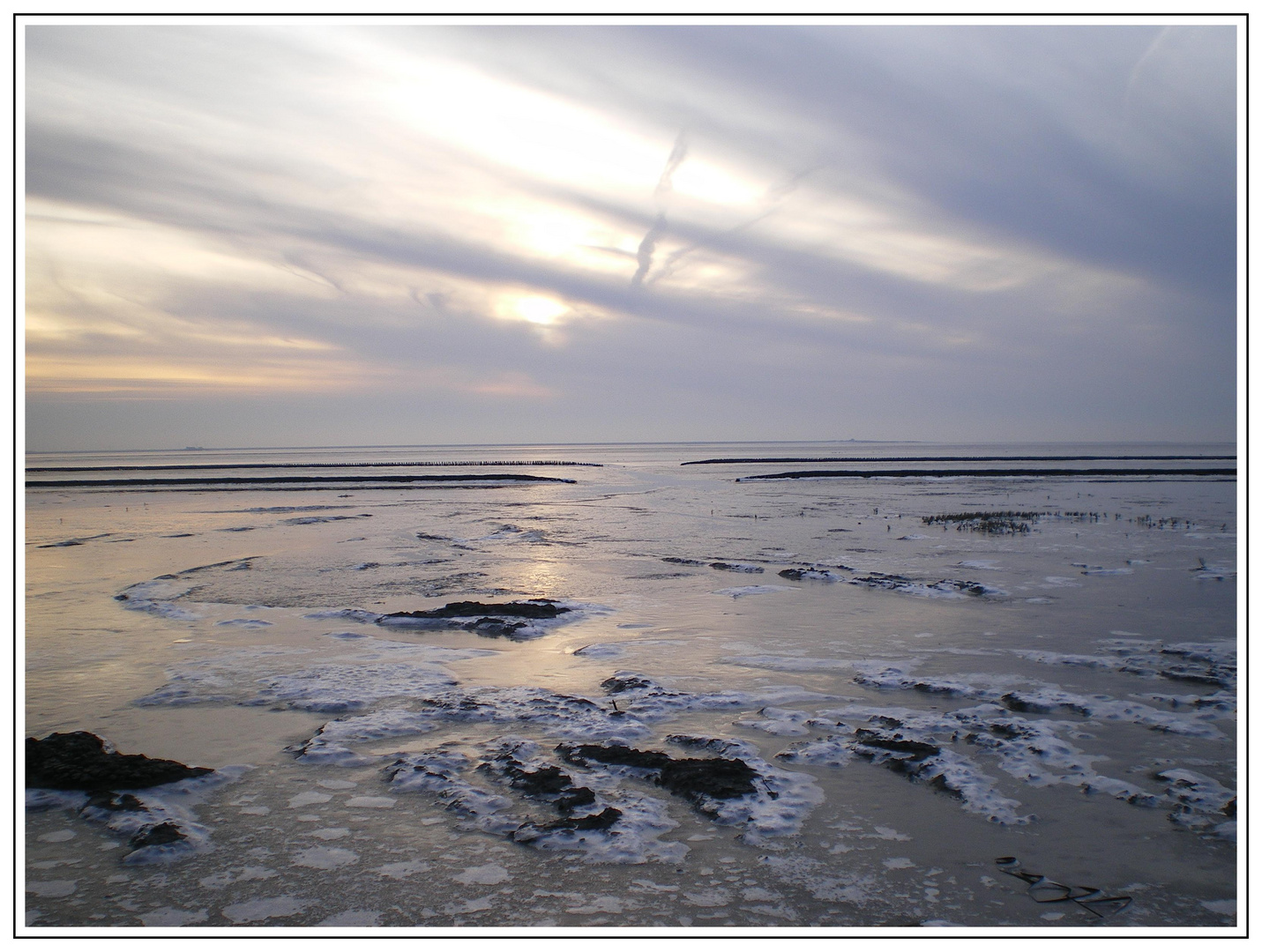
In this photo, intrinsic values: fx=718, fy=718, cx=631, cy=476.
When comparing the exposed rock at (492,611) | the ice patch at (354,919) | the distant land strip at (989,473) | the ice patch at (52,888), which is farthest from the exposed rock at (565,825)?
the distant land strip at (989,473)

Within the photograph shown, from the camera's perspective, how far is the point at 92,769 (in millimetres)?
6832

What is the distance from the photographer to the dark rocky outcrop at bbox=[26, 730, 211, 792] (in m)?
6.62

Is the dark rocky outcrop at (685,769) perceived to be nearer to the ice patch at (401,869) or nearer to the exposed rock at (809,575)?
the ice patch at (401,869)

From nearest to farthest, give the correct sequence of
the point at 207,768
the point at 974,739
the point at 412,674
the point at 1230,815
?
1. the point at 1230,815
2. the point at 207,768
3. the point at 974,739
4. the point at 412,674

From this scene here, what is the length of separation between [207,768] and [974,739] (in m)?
7.80

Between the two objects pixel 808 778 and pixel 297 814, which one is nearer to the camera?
pixel 297 814

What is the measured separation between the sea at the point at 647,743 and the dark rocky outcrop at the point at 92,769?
146 millimetres

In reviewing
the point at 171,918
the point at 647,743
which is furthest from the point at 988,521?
the point at 171,918

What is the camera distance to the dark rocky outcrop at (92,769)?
261 inches

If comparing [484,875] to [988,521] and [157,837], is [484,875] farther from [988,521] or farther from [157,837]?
[988,521]

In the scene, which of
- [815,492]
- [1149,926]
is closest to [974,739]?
[1149,926]
